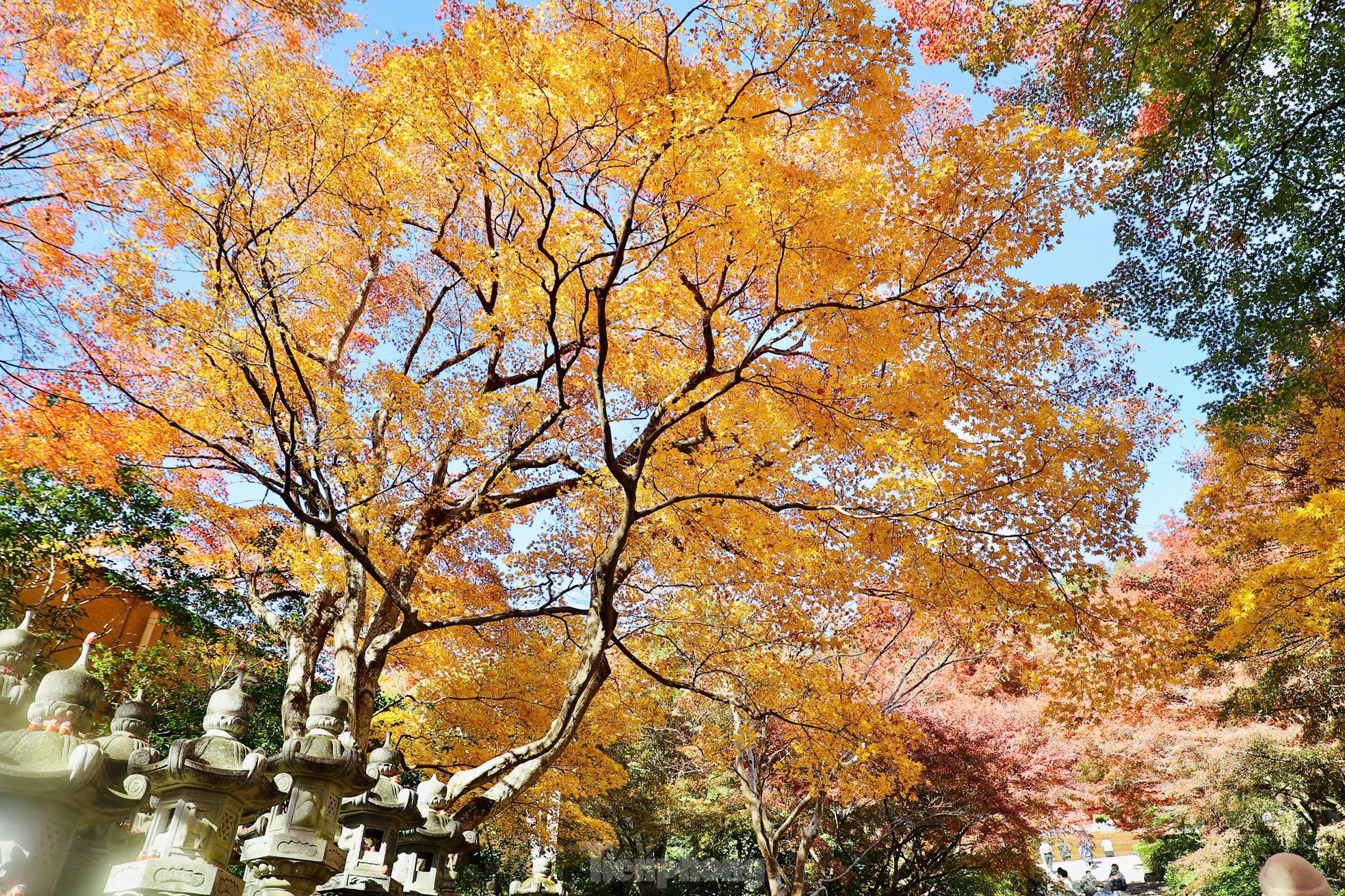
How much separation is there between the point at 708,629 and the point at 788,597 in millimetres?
1218

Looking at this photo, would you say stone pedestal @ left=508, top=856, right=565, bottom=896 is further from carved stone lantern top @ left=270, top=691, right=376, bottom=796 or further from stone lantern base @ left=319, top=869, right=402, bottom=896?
carved stone lantern top @ left=270, top=691, right=376, bottom=796

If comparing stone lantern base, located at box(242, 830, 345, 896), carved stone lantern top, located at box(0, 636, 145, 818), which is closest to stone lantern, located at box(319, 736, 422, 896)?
stone lantern base, located at box(242, 830, 345, 896)

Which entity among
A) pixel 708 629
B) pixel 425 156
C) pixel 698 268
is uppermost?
pixel 425 156

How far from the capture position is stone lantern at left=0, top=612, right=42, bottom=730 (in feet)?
10.6

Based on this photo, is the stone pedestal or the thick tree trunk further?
the stone pedestal

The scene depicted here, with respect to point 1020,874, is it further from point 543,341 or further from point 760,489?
point 543,341

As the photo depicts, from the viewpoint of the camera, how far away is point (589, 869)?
731 inches

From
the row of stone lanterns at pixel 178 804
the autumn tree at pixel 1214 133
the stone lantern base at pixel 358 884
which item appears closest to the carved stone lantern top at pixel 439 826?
the row of stone lanterns at pixel 178 804

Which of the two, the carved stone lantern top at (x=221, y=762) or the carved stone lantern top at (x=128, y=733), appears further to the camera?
the carved stone lantern top at (x=221, y=762)

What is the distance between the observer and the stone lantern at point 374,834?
16.9 ft

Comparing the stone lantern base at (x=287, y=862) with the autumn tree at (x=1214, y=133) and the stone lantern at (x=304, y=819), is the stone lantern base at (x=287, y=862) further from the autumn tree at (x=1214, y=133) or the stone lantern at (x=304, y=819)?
the autumn tree at (x=1214, y=133)

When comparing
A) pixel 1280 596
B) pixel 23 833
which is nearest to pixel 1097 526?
pixel 1280 596

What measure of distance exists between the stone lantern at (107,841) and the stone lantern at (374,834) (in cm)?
151

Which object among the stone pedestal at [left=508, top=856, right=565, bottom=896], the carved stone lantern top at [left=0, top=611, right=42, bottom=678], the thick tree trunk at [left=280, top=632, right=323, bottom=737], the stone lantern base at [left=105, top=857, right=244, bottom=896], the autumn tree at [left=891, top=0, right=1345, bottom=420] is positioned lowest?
the stone lantern base at [left=105, top=857, right=244, bottom=896]
